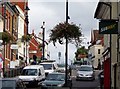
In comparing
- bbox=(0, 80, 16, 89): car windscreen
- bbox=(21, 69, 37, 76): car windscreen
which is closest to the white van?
bbox=(21, 69, 37, 76): car windscreen

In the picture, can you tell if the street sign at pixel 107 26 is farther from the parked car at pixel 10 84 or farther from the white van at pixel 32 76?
the white van at pixel 32 76

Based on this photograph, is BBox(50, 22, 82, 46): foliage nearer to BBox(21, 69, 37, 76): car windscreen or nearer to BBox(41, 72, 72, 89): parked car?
BBox(41, 72, 72, 89): parked car

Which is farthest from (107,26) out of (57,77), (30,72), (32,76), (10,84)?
(30,72)

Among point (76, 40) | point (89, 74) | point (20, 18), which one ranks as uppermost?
point (20, 18)

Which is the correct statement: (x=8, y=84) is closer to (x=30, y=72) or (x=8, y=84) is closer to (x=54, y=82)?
(x=54, y=82)

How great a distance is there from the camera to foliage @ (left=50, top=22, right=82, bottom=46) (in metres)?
28.7

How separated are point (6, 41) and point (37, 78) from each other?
4.41 m

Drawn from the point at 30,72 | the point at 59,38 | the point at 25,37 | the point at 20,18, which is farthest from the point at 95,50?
the point at 59,38

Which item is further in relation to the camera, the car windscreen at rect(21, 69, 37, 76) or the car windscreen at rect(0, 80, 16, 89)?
the car windscreen at rect(21, 69, 37, 76)

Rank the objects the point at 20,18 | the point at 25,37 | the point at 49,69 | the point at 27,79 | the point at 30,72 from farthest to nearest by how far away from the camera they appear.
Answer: the point at 20,18
the point at 25,37
the point at 49,69
the point at 30,72
the point at 27,79

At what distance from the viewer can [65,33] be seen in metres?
28.8

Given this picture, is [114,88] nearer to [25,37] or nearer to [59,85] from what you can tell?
[59,85]

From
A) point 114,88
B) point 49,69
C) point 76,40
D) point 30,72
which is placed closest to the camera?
point 114,88

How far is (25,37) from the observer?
181 feet
